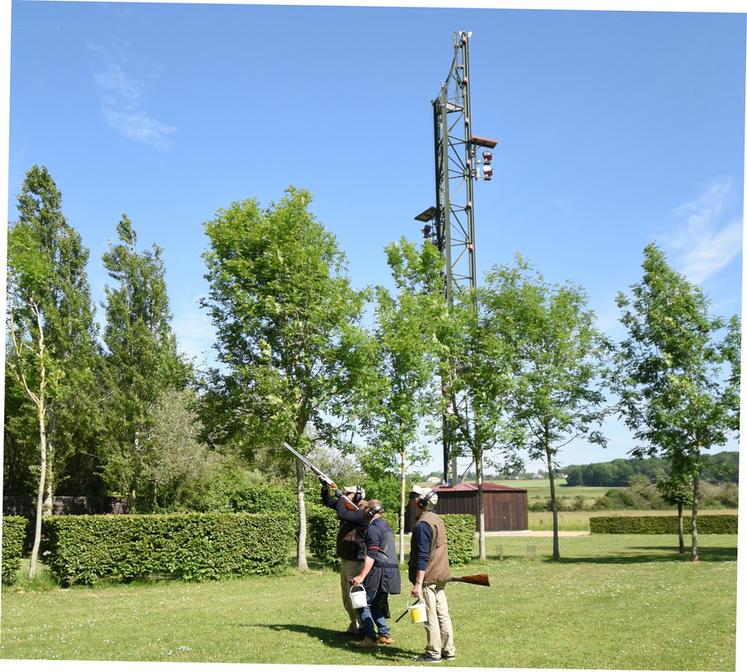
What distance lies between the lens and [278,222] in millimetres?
21422

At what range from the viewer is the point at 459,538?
22.7m

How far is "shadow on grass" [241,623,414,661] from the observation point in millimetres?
8852

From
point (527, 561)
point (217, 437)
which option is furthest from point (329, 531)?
point (527, 561)

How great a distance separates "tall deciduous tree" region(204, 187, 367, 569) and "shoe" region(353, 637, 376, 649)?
11.6m

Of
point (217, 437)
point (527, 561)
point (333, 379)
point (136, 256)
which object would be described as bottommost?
point (527, 561)

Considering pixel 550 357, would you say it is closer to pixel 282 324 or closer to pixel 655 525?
pixel 282 324

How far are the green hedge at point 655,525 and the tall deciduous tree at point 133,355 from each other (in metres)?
23.5

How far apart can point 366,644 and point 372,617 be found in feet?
1.09

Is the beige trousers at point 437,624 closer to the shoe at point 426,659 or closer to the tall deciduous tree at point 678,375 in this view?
the shoe at point 426,659

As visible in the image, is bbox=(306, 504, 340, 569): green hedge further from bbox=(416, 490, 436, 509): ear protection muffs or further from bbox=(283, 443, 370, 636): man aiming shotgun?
bbox=(416, 490, 436, 509): ear protection muffs

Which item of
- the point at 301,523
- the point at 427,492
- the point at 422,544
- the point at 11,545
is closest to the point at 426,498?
the point at 427,492

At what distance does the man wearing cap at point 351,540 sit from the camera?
390 inches

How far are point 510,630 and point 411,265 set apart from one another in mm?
15121

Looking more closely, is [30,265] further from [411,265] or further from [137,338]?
[137,338]
